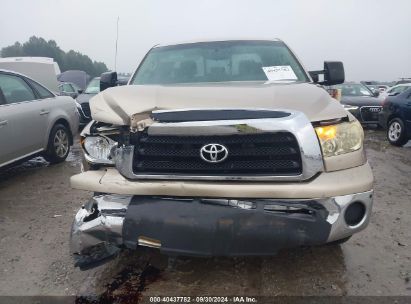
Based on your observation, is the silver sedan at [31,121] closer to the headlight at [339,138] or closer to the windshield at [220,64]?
the windshield at [220,64]

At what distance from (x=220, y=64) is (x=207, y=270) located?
1980mm

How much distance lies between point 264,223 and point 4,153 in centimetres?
400

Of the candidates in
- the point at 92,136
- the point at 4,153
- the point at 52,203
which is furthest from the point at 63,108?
the point at 92,136

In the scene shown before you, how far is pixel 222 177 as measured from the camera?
228 cm

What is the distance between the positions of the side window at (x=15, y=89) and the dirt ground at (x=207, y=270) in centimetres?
198

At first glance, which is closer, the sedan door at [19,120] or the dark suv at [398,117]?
the sedan door at [19,120]

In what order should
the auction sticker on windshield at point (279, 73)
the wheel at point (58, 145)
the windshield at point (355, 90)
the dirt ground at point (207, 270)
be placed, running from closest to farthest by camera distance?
the dirt ground at point (207, 270) < the auction sticker on windshield at point (279, 73) < the wheel at point (58, 145) < the windshield at point (355, 90)

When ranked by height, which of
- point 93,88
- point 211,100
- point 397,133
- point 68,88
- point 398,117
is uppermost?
point 211,100

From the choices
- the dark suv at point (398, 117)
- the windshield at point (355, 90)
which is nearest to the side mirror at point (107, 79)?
the dark suv at point (398, 117)

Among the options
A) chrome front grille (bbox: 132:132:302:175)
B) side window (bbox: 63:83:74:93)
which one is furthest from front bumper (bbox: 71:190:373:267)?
side window (bbox: 63:83:74:93)

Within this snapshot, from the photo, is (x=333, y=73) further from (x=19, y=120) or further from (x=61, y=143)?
(x=61, y=143)

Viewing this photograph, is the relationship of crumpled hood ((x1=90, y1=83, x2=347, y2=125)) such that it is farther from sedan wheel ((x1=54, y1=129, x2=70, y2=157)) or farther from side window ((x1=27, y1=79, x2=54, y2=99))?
sedan wheel ((x1=54, y1=129, x2=70, y2=157))

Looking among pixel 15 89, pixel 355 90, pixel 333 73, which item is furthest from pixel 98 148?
pixel 355 90

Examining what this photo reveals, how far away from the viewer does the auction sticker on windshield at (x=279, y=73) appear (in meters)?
3.49
